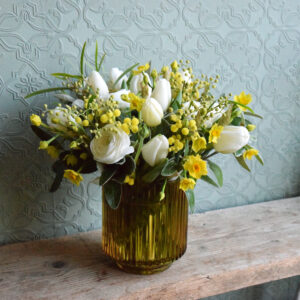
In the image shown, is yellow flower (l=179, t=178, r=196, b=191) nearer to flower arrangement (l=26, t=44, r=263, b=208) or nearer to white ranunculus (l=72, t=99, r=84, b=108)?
flower arrangement (l=26, t=44, r=263, b=208)

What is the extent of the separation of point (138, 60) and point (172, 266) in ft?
1.77

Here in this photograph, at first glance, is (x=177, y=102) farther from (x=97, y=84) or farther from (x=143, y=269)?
(x=143, y=269)

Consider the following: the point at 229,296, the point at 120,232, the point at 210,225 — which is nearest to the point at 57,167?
the point at 120,232

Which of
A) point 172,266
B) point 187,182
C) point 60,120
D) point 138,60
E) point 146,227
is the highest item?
point 138,60

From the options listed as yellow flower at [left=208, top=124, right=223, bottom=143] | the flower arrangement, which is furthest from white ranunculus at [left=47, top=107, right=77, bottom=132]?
yellow flower at [left=208, top=124, right=223, bottom=143]

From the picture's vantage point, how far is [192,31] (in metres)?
1.15

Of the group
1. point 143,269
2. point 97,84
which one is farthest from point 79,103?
point 143,269

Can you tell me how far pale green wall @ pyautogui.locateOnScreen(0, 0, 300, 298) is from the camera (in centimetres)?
99

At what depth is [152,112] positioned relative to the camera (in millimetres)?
784

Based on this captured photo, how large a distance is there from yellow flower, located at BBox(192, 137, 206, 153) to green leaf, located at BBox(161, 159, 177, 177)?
0.05m

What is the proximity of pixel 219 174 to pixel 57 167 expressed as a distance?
1.17 feet

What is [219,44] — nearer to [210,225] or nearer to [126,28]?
[126,28]

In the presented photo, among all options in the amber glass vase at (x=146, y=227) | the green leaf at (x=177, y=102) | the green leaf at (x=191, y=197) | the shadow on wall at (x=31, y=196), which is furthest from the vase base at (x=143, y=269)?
the green leaf at (x=177, y=102)

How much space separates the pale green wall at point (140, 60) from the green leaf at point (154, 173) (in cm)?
32
